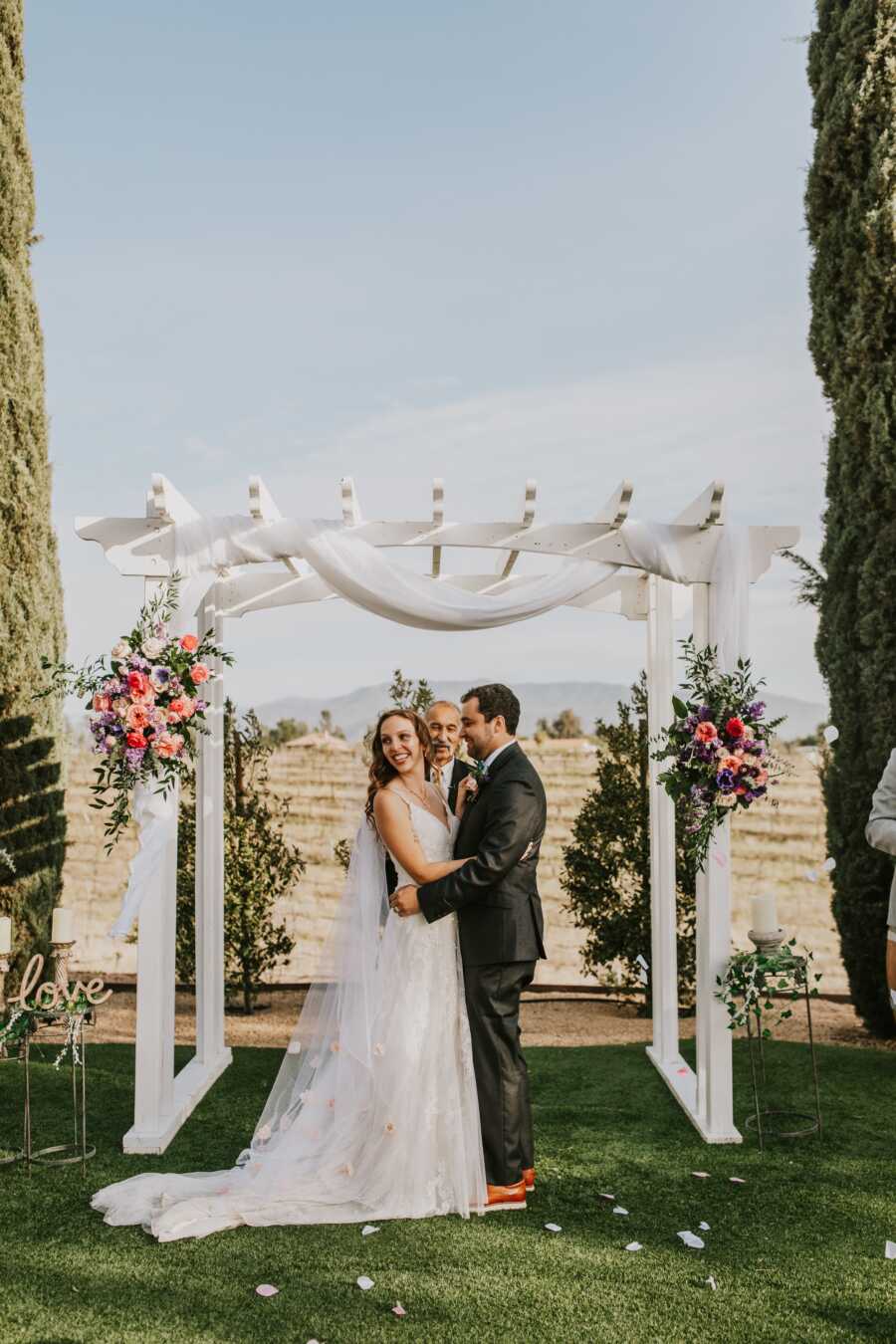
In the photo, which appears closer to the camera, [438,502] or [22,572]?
[438,502]

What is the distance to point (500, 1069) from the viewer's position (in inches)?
153

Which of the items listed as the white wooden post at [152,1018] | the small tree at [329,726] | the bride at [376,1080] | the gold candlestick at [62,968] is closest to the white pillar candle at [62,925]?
the gold candlestick at [62,968]

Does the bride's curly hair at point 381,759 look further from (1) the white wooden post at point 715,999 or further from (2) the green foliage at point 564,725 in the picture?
(2) the green foliage at point 564,725

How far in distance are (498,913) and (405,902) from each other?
34 cm

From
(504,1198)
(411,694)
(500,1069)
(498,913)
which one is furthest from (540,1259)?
(411,694)

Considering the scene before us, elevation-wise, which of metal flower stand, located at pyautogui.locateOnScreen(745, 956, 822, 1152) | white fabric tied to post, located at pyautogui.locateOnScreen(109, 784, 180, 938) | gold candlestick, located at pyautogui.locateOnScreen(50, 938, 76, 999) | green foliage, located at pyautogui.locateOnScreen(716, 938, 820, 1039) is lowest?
metal flower stand, located at pyautogui.locateOnScreen(745, 956, 822, 1152)

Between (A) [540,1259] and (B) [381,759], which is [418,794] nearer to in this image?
(B) [381,759]

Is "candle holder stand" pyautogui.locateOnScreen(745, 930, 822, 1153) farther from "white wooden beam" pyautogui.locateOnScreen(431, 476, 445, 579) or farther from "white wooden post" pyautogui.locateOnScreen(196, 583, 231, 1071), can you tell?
"white wooden post" pyautogui.locateOnScreen(196, 583, 231, 1071)

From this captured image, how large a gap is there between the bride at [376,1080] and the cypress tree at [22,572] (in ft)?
9.69

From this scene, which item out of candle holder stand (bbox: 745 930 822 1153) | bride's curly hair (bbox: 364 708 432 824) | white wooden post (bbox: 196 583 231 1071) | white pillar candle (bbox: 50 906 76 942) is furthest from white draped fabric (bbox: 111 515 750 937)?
candle holder stand (bbox: 745 930 822 1153)

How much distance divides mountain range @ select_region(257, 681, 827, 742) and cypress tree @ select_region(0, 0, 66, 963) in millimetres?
2059

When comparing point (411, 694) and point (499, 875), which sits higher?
point (411, 694)

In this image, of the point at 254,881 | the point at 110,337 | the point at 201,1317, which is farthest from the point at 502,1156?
the point at 110,337

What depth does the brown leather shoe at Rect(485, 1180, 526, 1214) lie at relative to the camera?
381cm
